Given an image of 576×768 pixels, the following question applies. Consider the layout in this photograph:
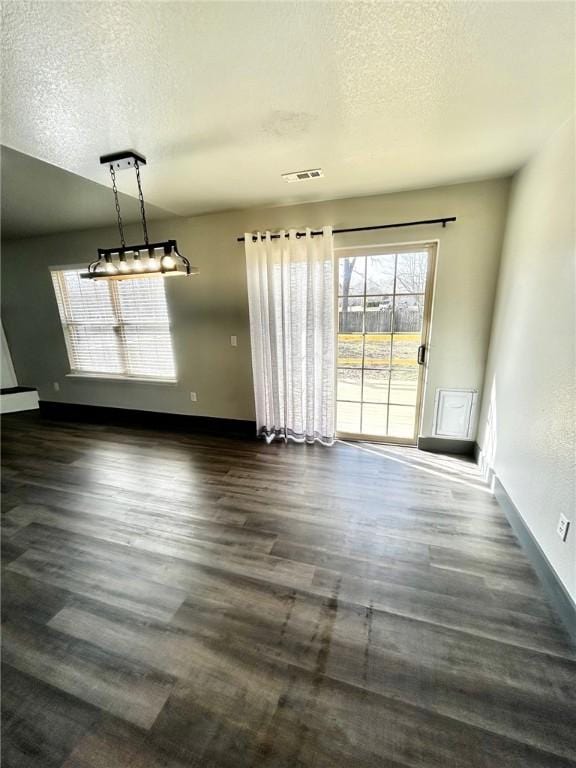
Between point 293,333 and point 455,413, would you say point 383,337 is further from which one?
point 455,413

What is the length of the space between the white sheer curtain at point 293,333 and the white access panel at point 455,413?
109 cm

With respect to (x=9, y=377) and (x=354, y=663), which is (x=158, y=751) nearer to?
(x=354, y=663)

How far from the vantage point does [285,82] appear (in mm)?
1278

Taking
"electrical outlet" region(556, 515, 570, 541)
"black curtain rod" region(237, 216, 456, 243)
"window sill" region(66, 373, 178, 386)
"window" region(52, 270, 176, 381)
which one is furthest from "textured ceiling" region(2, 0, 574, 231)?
"window sill" region(66, 373, 178, 386)

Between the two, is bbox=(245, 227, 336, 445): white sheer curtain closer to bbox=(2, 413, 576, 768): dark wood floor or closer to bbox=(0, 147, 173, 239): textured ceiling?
bbox=(2, 413, 576, 768): dark wood floor

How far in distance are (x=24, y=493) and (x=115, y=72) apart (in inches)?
123

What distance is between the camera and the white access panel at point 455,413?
2.87m

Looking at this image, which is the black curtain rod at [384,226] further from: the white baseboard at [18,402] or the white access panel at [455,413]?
the white baseboard at [18,402]

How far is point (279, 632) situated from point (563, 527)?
5.09ft

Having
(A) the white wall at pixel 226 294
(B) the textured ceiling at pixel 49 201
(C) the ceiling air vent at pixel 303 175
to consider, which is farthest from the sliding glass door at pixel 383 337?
(B) the textured ceiling at pixel 49 201

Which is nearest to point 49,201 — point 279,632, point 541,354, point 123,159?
point 123,159

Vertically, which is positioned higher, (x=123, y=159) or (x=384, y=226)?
(x=123, y=159)

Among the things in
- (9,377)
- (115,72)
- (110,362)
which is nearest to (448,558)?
(115,72)

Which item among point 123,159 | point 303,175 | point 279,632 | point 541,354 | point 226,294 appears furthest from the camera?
point 226,294
